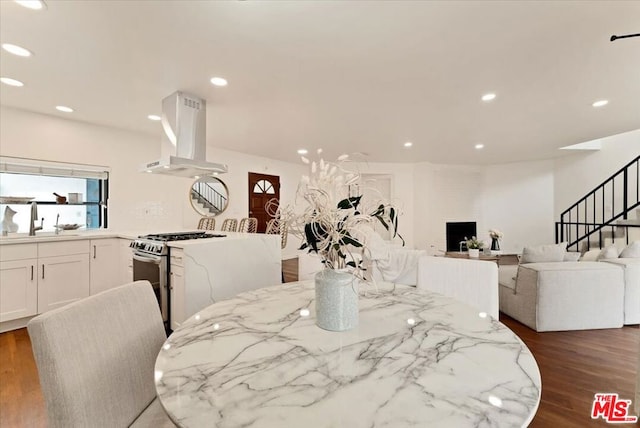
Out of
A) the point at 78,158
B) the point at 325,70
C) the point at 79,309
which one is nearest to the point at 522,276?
the point at 325,70

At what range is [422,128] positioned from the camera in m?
4.18

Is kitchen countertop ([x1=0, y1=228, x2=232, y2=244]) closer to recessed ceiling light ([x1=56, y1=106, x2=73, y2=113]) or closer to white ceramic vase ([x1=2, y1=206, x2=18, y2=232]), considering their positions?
white ceramic vase ([x1=2, y1=206, x2=18, y2=232])

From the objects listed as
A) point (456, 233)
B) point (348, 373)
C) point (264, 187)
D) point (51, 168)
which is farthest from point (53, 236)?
point (456, 233)

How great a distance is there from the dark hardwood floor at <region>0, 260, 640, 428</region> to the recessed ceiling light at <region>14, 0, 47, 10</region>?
2.42m

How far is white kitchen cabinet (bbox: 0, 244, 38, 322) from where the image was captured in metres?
2.80

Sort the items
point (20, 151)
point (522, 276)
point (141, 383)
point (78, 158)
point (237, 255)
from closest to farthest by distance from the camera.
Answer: point (141, 383) < point (237, 255) < point (522, 276) < point (20, 151) < point (78, 158)

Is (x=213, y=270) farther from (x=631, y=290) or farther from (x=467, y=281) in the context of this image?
(x=631, y=290)

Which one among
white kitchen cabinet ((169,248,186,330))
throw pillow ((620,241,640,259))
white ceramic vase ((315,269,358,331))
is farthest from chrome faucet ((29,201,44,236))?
throw pillow ((620,241,640,259))

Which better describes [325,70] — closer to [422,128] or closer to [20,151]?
[422,128]

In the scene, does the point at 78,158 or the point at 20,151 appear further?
the point at 78,158

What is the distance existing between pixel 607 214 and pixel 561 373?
5.48m

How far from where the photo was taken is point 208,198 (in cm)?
529

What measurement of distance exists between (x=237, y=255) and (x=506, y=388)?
2.38 m

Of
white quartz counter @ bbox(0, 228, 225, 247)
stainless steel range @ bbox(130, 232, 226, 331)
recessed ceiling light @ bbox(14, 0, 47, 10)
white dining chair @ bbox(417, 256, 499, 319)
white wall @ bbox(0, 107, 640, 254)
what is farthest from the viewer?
white wall @ bbox(0, 107, 640, 254)
